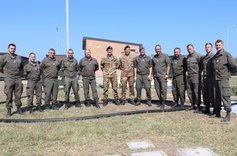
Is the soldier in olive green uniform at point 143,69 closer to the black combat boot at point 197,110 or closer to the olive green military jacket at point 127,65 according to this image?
the olive green military jacket at point 127,65

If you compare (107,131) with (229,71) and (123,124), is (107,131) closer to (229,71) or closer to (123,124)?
(123,124)

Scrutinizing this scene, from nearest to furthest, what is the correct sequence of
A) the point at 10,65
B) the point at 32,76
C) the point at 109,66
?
the point at 10,65 < the point at 32,76 < the point at 109,66

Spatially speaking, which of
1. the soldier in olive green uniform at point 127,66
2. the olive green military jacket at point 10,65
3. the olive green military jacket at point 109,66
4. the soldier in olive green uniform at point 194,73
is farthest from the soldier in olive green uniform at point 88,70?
Answer: the soldier in olive green uniform at point 194,73

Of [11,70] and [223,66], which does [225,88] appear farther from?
[11,70]

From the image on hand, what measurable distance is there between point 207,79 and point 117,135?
340 cm

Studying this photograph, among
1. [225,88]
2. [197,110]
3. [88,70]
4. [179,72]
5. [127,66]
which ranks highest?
[127,66]

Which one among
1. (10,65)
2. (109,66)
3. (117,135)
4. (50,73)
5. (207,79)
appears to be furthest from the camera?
(109,66)

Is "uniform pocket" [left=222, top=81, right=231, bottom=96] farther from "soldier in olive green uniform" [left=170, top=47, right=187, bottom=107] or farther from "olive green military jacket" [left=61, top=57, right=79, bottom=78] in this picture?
"olive green military jacket" [left=61, top=57, right=79, bottom=78]

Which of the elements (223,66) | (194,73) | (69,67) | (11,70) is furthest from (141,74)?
(11,70)

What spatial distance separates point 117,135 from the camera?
6715mm

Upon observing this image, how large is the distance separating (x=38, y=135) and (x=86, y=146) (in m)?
1.34

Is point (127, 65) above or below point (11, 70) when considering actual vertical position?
above

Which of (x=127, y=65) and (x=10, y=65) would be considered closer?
(x=10, y=65)

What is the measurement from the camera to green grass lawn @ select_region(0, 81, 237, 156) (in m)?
5.76
